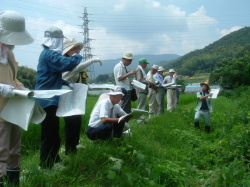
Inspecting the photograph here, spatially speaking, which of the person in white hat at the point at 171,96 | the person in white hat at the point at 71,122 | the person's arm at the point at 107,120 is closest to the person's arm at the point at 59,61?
the person in white hat at the point at 71,122

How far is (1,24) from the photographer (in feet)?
8.66

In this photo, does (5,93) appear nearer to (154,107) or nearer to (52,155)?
(52,155)

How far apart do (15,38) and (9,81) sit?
0.41 m

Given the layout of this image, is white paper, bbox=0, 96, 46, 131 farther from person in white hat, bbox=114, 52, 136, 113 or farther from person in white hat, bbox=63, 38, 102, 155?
person in white hat, bbox=114, 52, 136, 113

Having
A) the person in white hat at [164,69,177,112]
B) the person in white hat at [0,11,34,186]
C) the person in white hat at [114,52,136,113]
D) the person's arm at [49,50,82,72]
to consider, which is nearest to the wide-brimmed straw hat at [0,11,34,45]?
the person in white hat at [0,11,34,186]

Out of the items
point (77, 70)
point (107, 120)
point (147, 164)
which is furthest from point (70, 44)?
point (147, 164)

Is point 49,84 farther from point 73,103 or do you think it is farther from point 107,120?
point 107,120

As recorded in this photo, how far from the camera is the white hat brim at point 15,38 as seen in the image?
261cm

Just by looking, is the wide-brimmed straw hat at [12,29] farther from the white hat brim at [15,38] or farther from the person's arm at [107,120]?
the person's arm at [107,120]

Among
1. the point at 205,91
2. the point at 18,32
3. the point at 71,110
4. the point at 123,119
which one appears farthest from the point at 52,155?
the point at 205,91

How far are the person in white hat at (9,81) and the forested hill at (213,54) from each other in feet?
180

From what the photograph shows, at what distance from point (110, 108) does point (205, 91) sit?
12.4 feet

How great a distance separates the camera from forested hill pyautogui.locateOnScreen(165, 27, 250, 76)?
63028 millimetres

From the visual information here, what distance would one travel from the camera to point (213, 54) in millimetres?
71062
